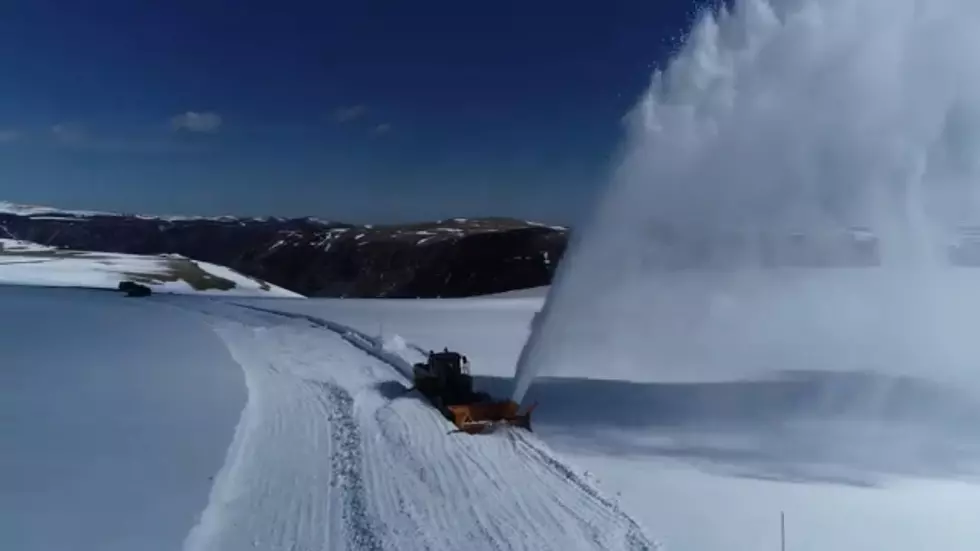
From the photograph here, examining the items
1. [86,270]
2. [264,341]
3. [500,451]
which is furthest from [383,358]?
[86,270]

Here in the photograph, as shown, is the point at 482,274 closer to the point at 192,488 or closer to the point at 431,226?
the point at 431,226

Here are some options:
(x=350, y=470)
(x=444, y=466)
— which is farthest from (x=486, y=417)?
(x=350, y=470)

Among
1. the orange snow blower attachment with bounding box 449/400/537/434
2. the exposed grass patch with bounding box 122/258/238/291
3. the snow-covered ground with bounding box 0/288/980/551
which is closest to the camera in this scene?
the snow-covered ground with bounding box 0/288/980/551

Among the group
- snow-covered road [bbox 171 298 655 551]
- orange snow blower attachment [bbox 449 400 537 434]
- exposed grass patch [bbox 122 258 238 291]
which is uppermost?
exposed grass patch [bbox 122 258 238 291]

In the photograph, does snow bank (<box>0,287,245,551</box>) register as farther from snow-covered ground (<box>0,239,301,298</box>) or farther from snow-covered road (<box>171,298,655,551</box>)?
snow-covered ground (<box>0,239,301,298</box>)

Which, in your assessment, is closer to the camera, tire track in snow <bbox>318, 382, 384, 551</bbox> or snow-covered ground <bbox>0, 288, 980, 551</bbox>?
tire track in snow <bbox>318, 382, 384, 551</bbox>

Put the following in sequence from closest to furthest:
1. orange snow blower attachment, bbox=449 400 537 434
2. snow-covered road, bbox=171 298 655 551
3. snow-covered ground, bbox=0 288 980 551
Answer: snow-covered road, bbox=171 298 655 551 < snow-covered ground, bbox=0 288 980 551 < orange snow blower attachment, bbox=449 400 537 434

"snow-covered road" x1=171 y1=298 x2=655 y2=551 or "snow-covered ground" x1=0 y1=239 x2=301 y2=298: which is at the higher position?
"snow-covered ground" x1=0 y1=239 x2=301 y2=298

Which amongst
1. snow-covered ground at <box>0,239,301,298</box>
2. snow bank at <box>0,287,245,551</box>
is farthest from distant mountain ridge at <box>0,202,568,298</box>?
snow bank at <box>0,287,245,551</box>
